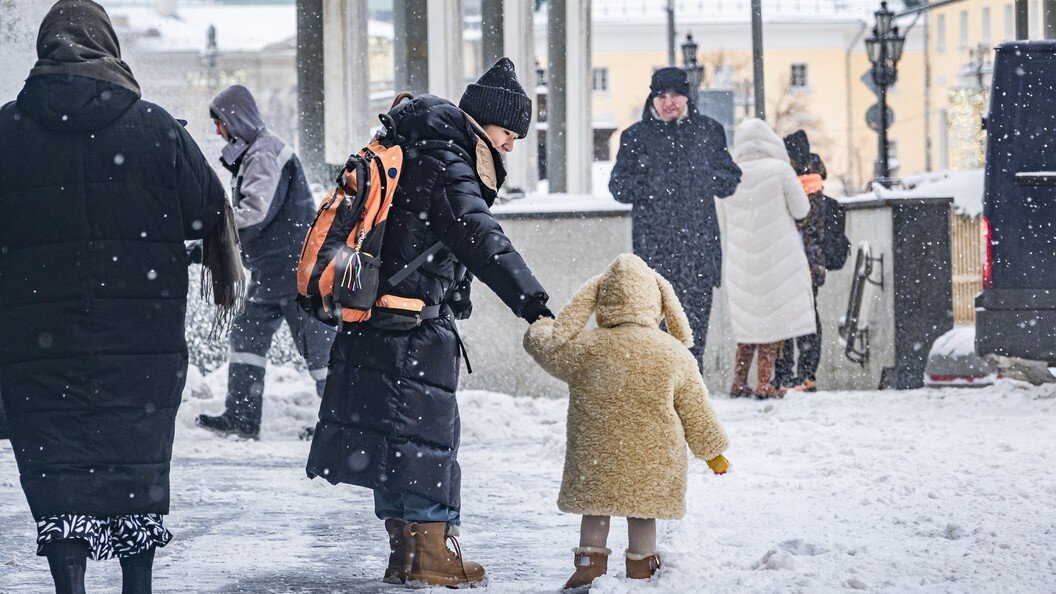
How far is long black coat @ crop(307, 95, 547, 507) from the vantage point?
5.25 meters

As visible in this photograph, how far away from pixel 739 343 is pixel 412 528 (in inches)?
266

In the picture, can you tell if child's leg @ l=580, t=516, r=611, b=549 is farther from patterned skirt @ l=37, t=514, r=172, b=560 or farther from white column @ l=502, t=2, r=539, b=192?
white column @ l=502, t=2, r=539, b=192

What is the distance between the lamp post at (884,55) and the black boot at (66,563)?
18.4 m

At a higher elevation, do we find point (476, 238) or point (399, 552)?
point (476, 238)

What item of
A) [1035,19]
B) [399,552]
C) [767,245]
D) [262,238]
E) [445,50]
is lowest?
[399,552]

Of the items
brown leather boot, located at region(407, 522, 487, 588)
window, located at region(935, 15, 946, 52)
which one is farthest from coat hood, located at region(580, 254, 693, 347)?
window, located at region(935, 15, 946, 52)

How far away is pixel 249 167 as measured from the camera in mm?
9023

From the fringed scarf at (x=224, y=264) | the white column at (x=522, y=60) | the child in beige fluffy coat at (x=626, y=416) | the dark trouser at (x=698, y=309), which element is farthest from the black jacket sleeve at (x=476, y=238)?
the white column at (x=522, y=60)

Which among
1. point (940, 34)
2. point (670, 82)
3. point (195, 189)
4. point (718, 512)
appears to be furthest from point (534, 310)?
point (940, 34)

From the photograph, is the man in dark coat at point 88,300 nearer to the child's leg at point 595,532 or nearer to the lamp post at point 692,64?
the child's leg at point 595,532

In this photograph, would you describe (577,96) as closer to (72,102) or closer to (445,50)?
(445,50)

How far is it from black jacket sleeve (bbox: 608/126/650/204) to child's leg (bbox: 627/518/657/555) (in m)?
5.55

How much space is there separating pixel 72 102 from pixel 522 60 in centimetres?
1835

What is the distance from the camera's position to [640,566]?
206 inches
